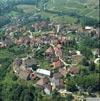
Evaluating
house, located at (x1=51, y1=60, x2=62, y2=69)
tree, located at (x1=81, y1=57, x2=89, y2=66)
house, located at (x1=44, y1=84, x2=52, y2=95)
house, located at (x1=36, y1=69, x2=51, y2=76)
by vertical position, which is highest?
tree, located at (x1=81, y1=57, x2=89, y2=66)

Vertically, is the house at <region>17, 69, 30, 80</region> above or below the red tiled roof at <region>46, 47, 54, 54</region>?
below

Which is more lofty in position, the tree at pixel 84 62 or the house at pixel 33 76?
the tree at pixel 84 62

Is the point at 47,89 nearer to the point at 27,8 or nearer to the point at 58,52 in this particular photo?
the point at 58,52

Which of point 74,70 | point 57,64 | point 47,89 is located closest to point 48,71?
point 57,64

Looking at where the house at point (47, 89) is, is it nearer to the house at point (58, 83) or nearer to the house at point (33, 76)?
the house at point (58, 83)

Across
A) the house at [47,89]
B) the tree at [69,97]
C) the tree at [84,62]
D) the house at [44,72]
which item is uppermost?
the tree at [84,62]

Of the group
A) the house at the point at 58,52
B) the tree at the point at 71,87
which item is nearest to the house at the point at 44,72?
the tree at the point at 71,87

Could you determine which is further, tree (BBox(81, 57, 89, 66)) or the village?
tree (BBox(81, 57, 89, 66))

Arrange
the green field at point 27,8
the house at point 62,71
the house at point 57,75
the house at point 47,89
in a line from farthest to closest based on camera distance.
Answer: the green field at point 27,8
the house at point 62,71
the house at point 57,75
the house at point 47,89

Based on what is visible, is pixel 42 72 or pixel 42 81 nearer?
pixel 42 81

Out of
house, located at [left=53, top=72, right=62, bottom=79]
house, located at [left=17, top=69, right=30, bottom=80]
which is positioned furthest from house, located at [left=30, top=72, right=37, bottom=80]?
house, located at [left=53, top=72, right=62, bottom=79]

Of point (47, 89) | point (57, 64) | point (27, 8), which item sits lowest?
point (47, 89)

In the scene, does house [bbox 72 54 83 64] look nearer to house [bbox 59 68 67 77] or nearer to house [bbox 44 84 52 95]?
house [bbox 59 68 67 77]
